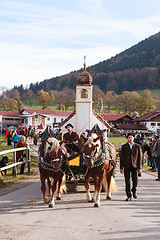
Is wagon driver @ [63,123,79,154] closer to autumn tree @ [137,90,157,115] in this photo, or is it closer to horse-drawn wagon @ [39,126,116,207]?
horse-drawn wagon @ [39,126,116,207]

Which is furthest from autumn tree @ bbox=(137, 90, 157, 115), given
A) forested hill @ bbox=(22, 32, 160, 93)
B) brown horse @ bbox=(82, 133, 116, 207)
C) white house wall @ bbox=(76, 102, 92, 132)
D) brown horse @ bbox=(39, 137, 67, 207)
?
brown horse @ bbox=(39, 137, 67, 207)

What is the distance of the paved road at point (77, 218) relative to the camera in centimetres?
498

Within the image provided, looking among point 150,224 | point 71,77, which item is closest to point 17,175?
point 150,224

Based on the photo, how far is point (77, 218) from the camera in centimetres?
599

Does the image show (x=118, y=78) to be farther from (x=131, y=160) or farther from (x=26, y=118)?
(x=131, y=160)

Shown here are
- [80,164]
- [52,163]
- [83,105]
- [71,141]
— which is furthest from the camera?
[83,105]

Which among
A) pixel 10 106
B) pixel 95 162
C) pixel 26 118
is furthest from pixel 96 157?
pixel 10 106

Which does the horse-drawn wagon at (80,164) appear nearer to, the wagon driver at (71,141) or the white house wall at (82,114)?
the wagon driver at (71,141)

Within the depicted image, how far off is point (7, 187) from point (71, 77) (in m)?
151

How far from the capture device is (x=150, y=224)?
565 centimetres

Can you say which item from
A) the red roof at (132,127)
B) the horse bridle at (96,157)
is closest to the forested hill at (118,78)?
the red roof at (132,127)

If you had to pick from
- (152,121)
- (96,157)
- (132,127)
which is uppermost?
(96,157)

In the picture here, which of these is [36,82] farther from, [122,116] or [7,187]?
[7,187]

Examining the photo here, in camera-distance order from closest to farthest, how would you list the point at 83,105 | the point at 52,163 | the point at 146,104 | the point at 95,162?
the point at 52,163, the point at 95,162, the point at 83,105, the point at 146,104
